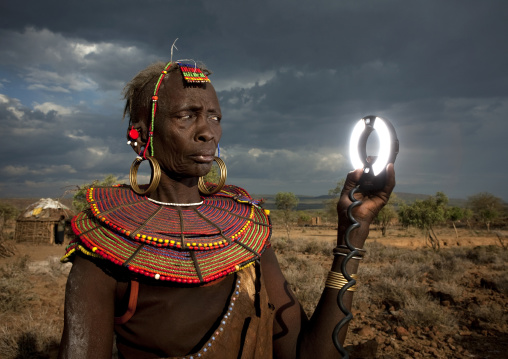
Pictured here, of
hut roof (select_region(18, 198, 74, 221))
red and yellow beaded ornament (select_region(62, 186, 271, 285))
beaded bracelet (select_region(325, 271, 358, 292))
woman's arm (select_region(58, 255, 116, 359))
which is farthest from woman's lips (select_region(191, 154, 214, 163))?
hut roof (select_region(18, 198, 74, 221))

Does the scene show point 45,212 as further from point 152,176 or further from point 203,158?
point 203,158

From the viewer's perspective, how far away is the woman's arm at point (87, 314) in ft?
4.68

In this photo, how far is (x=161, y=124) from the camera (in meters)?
1.78

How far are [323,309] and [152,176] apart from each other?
1045 millimetres

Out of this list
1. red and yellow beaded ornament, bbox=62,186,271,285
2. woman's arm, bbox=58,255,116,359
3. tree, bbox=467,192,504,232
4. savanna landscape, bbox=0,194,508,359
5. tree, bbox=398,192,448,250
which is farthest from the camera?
tree, bbox=467,192,504,232

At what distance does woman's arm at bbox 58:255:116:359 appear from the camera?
143cm

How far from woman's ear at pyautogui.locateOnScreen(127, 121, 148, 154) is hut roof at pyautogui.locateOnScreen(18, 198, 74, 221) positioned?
77.9ft

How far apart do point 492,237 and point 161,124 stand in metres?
33.5

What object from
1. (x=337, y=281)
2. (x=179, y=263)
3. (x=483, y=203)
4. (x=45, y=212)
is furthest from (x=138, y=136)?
(x=483, y=203)

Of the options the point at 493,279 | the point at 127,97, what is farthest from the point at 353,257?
the point at 493,279

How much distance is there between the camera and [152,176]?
185 cm

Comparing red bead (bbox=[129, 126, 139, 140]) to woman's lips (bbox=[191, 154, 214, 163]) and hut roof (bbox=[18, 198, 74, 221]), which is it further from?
hut roof (bbox=[18, 198, 74, 221])

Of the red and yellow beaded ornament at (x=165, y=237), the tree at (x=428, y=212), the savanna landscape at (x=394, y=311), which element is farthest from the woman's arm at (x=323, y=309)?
the tree at (x=428, y=212)

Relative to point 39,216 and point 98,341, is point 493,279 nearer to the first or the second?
point 98,341
